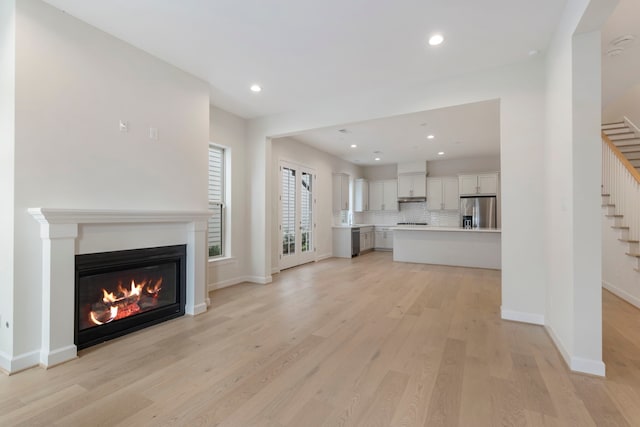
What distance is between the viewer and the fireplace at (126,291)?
2.62 m

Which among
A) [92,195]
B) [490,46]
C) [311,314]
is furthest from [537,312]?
[92,195]

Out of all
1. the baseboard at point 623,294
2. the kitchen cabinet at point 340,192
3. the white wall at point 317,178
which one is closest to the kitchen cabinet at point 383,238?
the kitchen cabinet at point 340,192

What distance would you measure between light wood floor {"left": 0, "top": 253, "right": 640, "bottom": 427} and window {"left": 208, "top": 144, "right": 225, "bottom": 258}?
4.84ft

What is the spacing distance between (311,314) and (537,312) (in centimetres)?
247

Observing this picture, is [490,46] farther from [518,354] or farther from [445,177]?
[445,177]

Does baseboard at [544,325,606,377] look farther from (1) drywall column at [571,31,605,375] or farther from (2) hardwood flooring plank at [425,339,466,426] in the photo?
(2) hardwood flooring plank at [425,339,466,426]

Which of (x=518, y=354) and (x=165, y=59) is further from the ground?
(x=165, y=59)

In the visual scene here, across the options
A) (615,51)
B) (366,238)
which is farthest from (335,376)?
(366,238)

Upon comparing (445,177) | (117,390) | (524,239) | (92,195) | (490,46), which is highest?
(490,46)

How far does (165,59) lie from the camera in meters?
3.28

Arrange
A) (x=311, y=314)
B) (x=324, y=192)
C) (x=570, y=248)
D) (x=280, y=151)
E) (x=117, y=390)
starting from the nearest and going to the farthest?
1. (x=117, y=390)
2. (x=570, y=248)
3. (x=311, y=314)
4. (x=280, y=151)
5. (x=324, y=192)

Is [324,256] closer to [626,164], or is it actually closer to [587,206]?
[626,164]

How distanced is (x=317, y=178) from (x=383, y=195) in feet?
10.2

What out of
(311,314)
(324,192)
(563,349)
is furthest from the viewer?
(324,192)
